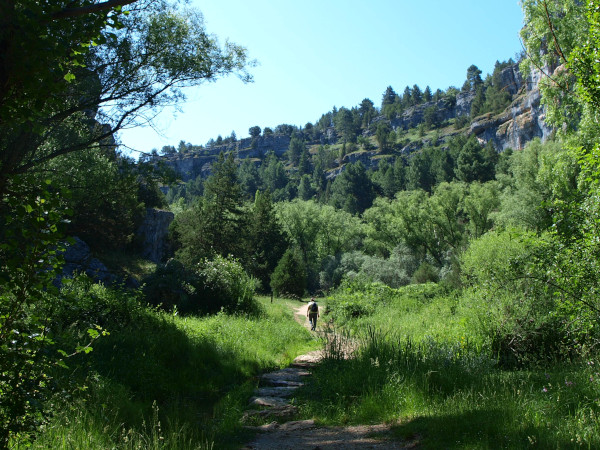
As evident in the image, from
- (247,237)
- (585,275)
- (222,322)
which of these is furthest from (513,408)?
(247,237)

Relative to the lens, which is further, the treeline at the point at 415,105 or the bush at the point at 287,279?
the treeline at the point at 415,105

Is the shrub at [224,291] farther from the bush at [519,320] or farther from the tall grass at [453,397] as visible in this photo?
the bush at [519,320]

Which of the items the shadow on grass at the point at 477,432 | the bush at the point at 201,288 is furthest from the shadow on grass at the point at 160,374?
the bush at the point at 201,288

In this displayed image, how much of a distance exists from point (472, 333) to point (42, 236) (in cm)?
1080

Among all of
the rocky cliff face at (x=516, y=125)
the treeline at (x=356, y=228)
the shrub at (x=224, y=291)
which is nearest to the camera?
the shrub at (x=224, y=291)

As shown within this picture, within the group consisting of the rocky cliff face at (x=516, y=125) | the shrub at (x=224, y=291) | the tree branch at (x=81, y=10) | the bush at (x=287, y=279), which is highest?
the rocky cliff face at (x=516, y=125)

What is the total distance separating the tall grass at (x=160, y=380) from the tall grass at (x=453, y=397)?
67.8 inches

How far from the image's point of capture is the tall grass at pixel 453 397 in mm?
4648

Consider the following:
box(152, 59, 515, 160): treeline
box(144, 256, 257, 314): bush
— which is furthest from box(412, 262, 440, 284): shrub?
box(152, 59, 515, 160): treeline

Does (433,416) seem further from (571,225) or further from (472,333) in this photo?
(472,333)

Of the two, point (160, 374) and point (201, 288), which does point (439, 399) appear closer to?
point (160, 374)

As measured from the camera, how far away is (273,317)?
18.5 metres

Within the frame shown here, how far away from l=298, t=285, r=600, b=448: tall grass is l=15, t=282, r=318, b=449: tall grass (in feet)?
5.65

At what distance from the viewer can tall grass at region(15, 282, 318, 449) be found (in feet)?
14.3
